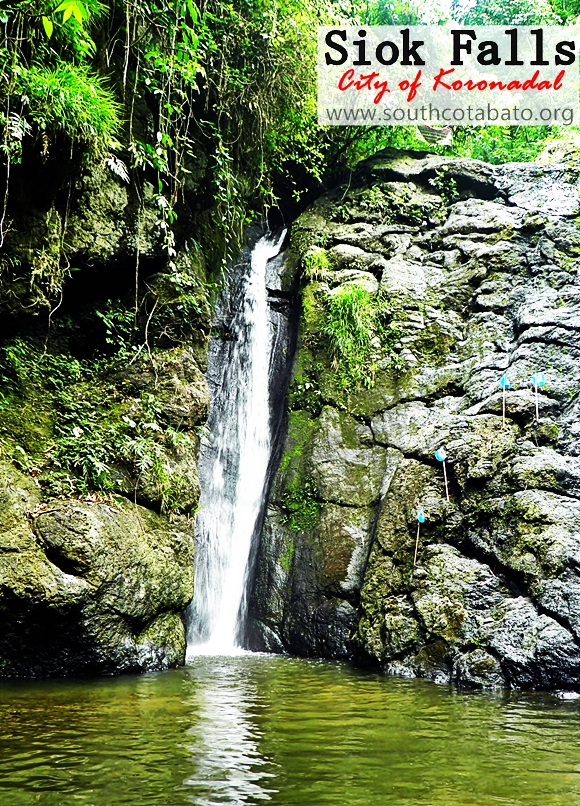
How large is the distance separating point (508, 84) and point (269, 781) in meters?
14.9

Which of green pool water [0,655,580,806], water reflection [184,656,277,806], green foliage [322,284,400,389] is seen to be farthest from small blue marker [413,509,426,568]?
green foliage [322,284,400,389]

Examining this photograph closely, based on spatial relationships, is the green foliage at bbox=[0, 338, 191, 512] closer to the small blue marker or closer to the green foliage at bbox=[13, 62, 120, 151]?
the green foliage at bbox=[13, 62, 120, 151]

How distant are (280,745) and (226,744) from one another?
0.31m

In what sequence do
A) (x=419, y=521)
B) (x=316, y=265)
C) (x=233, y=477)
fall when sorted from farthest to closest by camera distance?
(x=316, y=265)
(x=233, y=477)
(x=419, y=521)

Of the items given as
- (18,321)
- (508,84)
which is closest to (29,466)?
(18,321)

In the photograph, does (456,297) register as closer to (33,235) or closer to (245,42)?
(245,42)

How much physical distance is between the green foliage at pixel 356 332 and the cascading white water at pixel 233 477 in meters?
1.27

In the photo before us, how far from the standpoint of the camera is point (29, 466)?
6082 millimetres

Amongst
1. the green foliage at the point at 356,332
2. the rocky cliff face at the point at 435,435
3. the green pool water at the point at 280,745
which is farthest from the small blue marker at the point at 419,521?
the green foliage at the point at 356,332

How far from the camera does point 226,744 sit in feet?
11.7

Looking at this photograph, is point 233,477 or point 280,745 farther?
point 233,477

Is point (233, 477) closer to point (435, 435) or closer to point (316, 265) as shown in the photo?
point (435, 435)

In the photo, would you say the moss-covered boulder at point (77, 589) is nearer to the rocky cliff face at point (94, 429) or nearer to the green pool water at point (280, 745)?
the rocky cliff face at point (94, 429)

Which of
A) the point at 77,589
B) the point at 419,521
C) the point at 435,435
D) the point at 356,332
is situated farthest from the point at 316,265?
the point at 77,589
